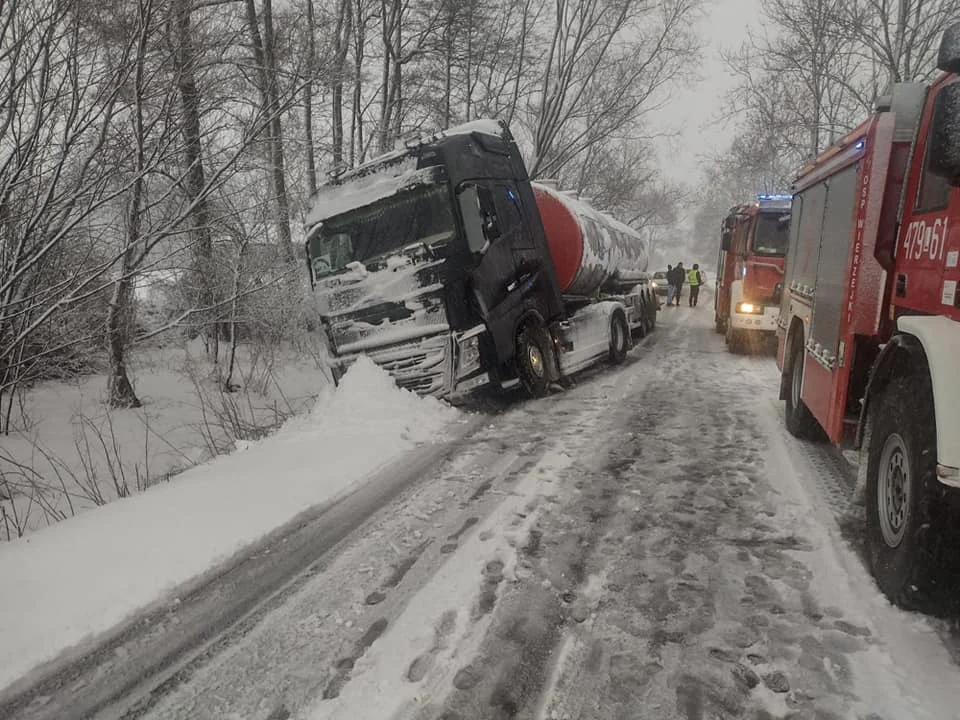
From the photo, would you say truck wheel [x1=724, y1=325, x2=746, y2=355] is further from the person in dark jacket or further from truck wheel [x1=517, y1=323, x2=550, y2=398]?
the person in dark jacket

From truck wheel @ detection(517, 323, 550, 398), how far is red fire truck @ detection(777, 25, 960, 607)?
132 inches

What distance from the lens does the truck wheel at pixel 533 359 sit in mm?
7570

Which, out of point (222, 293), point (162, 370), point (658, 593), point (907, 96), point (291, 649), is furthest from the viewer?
point (162, 370)

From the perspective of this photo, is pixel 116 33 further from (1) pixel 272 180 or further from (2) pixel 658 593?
(2) pixel 658 593

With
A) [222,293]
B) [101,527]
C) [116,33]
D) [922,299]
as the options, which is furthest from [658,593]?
[222,293]

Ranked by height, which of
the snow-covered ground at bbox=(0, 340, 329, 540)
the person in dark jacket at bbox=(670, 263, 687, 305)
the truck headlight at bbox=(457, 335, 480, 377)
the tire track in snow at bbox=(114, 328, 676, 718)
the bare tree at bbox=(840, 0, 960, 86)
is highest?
the bare tree at bbox=(840, 0, 960, 86)

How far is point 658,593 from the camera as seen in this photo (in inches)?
113

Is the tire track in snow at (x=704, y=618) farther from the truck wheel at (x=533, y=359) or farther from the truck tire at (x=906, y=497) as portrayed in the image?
the truck wheel at (x=533, y=359)

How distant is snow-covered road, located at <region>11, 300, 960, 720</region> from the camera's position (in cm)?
218

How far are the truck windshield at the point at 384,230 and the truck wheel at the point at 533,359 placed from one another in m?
1.82

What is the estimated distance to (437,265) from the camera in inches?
259

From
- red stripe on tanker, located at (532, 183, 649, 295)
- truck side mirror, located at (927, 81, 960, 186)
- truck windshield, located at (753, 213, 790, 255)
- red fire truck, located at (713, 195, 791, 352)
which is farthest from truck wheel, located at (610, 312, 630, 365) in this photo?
truck side mirror, located at (927, 81, 960, 186)

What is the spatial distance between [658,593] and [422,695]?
51.6 inches

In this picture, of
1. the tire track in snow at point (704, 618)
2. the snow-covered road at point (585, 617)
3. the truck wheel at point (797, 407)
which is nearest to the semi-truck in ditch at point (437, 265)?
the snow-covered road at point (585, 617)
